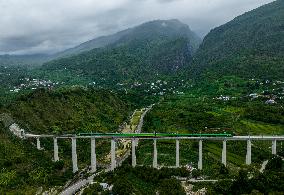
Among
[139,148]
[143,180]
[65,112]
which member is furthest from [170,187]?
[65,112]

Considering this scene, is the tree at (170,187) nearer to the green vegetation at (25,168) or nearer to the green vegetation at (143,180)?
the green vegetation at (143,180)

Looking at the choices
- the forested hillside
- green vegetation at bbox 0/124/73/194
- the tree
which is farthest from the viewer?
the forested hillside

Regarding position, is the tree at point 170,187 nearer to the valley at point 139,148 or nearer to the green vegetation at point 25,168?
the valley at point 139,148

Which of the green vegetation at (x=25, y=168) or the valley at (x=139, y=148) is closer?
the valley at (x=139, y=148)

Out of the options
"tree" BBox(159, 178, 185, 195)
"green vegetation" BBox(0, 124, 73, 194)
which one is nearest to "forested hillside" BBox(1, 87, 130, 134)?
"green vegetation" BBox(0, 124, 73, 194)

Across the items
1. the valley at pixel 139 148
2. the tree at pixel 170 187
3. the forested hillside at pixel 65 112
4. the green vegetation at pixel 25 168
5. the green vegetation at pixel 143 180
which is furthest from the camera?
the forested hillside at pixel 65 112

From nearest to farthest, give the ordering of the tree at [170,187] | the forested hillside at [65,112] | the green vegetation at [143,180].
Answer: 1. the tree at [170,187]
2. the green vegetation at [143,180]
3. the forested hillside at [65,112]

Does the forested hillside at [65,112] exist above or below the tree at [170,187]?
above

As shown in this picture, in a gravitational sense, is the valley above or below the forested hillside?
below

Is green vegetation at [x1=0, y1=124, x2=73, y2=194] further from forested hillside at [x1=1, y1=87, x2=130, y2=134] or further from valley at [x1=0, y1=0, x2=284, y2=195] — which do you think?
forested hillside at [x1=1, y1=87, x2=130, y2=134]

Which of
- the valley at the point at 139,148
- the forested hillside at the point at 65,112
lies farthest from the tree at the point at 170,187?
the forested hillside at the point at 65,112

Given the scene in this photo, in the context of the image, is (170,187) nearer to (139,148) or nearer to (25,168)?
(139,148)

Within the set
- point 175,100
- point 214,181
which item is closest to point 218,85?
point 175,100
